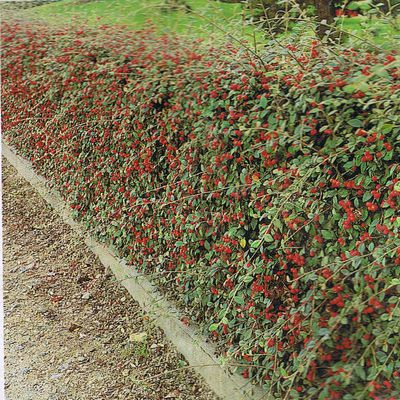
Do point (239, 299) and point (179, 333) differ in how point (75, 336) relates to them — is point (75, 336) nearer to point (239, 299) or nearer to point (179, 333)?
point (179, 333)

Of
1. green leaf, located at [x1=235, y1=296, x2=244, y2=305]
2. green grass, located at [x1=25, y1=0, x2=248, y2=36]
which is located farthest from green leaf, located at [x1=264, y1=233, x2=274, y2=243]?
green grass, located at [x1=25, y1=0, x2=248, y2=36]

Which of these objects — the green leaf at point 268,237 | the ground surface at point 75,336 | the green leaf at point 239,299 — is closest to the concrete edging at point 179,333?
the ground surface at point 75,336

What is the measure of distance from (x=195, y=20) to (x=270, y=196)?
1.87 meters

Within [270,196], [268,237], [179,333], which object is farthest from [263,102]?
[179,333]

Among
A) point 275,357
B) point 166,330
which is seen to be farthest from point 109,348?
point 275,357

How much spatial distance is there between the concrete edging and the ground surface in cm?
7

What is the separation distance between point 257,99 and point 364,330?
41.2 inches

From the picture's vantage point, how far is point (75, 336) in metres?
4.01

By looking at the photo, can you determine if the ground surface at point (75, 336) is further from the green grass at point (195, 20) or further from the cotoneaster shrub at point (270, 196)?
the green grass at point (195, 20)

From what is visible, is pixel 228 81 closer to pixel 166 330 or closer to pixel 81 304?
pixel 166 330

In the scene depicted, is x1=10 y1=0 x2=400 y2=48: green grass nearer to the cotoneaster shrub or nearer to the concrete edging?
the cotoneaster shrub

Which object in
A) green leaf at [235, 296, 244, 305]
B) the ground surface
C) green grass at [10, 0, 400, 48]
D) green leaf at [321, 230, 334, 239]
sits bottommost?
the ground surface

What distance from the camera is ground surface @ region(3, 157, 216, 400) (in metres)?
3.47

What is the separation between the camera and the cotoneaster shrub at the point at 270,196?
2.31 metres
